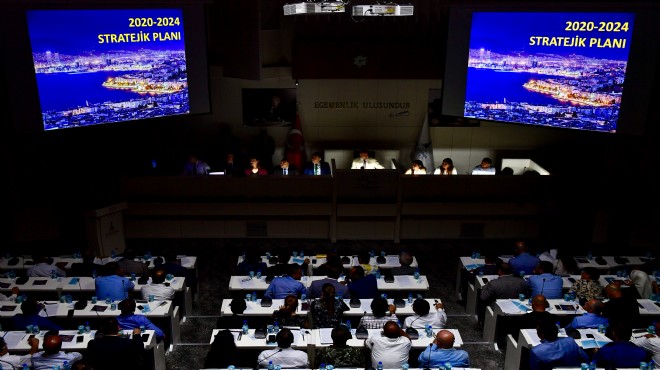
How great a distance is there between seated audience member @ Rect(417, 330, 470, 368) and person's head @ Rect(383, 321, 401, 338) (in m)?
0.35

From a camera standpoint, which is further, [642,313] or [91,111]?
[91,111]

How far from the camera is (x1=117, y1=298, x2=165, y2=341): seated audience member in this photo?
681cm

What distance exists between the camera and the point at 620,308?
6898 mm

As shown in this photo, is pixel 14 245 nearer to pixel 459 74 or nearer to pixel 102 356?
Result: pixel 102 356

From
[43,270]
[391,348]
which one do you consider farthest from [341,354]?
[43,270]

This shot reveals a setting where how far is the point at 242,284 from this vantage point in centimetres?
798

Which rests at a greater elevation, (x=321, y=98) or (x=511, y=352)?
(x=321, y=98)

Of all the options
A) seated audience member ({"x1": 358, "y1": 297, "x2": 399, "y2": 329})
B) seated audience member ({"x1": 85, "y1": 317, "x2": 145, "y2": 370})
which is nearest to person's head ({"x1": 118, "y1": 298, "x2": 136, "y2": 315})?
A: seated audience member ({"x1": 85, "y1": 317, "x2": 145, "y2": 370})

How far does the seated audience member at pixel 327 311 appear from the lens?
Answer: 275 inches

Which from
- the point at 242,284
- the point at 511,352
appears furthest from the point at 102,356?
the point at 511,352

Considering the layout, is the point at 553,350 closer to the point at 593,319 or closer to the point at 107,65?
the point at 593,319

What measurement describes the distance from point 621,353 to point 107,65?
8.22 metres

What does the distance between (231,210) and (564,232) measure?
Answer: 5.68 m

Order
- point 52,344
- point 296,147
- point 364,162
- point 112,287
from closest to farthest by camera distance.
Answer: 1. point 52,344
2. point 112,287
3. point 364,162
4. point 296,147
